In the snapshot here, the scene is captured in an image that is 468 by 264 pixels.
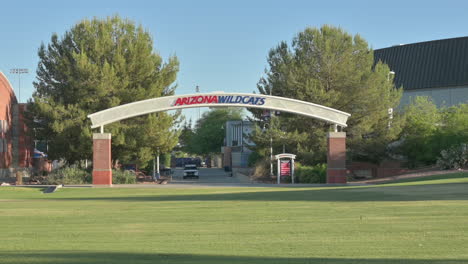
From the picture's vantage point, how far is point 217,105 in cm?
4038

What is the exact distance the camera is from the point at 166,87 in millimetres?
48156

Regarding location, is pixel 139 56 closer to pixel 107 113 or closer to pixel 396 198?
pixel 107 113

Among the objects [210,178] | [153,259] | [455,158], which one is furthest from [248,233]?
[210,178]

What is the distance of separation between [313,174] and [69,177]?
57.4 ft

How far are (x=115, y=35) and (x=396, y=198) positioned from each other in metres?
31.3

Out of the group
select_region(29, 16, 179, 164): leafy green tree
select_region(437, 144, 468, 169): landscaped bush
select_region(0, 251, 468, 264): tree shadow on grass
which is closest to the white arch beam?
select_region(29, 16, 179, 164): leafy green tree

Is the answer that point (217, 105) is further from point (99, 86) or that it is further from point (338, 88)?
point (338, 88)

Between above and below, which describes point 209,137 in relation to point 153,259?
above

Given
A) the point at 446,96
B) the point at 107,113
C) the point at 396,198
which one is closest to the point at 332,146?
the point at 107,113

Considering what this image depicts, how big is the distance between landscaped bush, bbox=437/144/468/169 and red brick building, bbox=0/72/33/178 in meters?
33.8

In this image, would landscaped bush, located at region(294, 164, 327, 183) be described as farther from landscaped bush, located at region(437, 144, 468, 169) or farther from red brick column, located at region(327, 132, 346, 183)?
landscaped bush, located at region(437, 144, 468, 169)

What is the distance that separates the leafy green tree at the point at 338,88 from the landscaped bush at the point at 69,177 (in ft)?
52.8

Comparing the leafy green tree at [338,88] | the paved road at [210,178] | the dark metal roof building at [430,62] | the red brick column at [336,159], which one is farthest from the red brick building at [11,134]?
the dark metal roof building at [430,62]

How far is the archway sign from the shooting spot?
39812 millimetres
